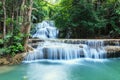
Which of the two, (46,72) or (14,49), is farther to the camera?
(14,49)

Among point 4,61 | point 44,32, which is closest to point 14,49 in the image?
point 4,61

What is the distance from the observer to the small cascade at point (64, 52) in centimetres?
1066

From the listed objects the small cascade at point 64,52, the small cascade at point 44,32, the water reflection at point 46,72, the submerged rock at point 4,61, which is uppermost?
the small cascade at point 44,32

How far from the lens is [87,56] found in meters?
11.1

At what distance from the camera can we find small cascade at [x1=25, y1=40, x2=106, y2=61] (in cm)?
1066

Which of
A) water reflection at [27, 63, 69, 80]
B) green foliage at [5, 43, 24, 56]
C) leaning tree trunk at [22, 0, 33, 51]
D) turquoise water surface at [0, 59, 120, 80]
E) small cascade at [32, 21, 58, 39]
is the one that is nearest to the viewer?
water reflection at [27, 63, 69, 80]

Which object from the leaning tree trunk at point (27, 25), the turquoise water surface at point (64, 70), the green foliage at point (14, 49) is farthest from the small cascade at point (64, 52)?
the leaning tree trunk at point (27, 25)

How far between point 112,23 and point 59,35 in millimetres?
4625

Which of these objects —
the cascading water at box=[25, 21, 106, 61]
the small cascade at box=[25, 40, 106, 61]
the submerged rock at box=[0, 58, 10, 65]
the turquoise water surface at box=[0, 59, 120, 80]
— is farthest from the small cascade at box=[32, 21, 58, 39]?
the submerged rock at box=[0, 58, 10, 65]

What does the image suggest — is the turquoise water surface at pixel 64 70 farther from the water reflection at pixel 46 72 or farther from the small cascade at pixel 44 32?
the small cascade at pixel 44 32

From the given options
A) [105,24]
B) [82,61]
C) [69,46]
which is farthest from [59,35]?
[82,61]

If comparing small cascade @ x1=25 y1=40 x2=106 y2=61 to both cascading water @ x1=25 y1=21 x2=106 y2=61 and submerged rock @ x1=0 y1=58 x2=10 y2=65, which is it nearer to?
cascading water @ x1=25 y1=21 x2=106 y2=61

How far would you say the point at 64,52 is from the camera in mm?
10852

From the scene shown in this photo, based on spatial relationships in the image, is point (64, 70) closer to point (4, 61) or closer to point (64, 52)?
point (64, 52)
